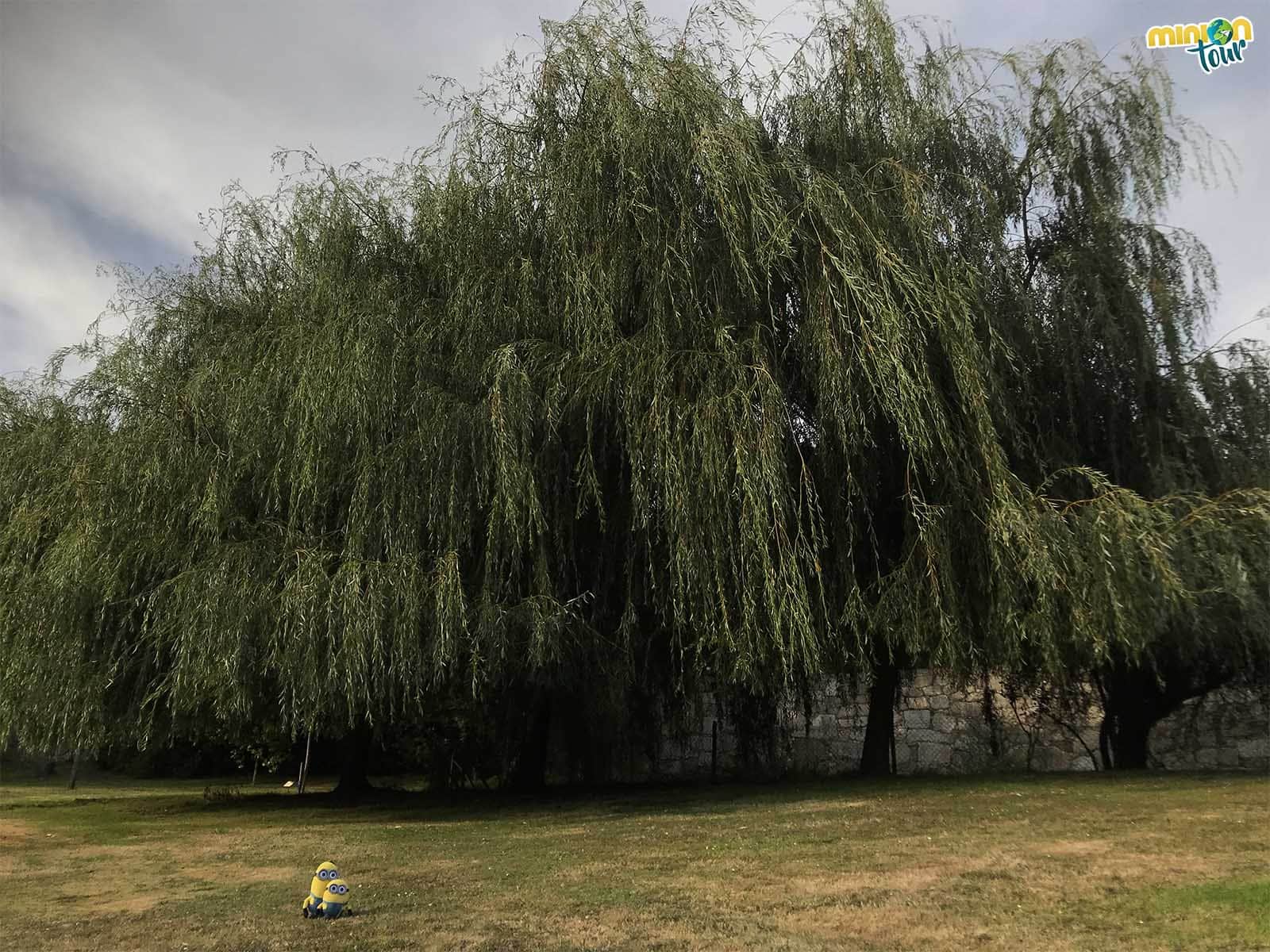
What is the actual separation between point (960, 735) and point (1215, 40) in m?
8.74

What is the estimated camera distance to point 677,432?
7465mm

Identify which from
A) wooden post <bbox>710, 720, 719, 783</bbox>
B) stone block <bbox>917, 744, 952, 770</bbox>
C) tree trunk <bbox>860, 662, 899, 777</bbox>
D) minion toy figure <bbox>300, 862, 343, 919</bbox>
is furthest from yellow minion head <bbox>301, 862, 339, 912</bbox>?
stone block <bbox>917, 744, 952, 770</bbox>

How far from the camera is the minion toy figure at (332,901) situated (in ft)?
15.4

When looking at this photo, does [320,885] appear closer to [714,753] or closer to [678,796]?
[678,796]

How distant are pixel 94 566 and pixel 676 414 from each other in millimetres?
5288

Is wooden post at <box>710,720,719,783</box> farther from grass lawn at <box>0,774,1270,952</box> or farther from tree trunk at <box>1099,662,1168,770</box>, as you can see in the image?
tree trunk at <box>1099,662,1168,770</box>

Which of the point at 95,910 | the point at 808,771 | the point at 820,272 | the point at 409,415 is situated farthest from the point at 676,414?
the point at 808,771

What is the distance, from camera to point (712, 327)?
26.0 ft

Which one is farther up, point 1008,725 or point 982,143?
point 982,143

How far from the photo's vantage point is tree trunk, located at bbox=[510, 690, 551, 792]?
10.8 metres

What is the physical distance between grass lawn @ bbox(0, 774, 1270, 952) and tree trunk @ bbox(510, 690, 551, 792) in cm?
165

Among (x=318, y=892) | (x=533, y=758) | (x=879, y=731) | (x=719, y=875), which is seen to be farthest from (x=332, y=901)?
(x=879, y=731)

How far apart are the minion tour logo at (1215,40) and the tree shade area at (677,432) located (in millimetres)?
1583

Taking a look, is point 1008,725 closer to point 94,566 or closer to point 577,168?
point 577,168
